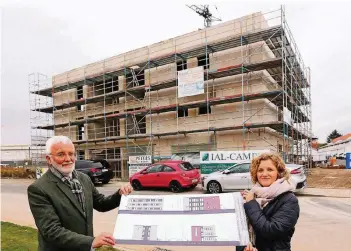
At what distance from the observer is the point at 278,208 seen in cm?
229

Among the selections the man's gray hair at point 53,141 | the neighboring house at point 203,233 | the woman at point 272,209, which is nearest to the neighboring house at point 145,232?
the neighboring house at point 203,233

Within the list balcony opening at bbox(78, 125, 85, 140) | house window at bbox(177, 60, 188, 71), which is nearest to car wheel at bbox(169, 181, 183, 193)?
house window at bbox(177, 60, 188, 71)

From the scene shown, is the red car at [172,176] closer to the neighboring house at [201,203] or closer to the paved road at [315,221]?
the paved road at [315,221]

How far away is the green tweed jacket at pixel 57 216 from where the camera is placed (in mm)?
2174

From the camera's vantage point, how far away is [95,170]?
18.9 metres

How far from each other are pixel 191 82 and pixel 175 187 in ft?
27.4

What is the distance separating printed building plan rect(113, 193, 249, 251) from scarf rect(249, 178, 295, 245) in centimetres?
13

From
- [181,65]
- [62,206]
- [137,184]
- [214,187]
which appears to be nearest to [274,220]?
[62,206]

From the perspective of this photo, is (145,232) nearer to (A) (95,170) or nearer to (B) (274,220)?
(B) (274,220)

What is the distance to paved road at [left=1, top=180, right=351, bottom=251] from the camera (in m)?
6.11

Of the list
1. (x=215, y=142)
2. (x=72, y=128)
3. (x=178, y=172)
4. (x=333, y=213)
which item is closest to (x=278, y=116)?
(x=215, y=142)

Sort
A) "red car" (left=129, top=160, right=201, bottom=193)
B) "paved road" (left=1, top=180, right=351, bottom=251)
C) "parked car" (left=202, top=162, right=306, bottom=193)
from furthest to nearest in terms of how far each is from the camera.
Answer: "red car" (left=129, top=160, right=201, bottom=193), "parked car" (left=202, top=162, right=306, bottom=193), "paved road" (left=1, top=180, right=351, bottom=251)

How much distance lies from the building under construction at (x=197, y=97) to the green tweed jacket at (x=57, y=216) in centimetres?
1592

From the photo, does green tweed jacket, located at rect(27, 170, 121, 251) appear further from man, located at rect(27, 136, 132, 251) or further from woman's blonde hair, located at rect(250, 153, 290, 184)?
woman's blonde hair, located at rect(250, 153, 290, 184)
